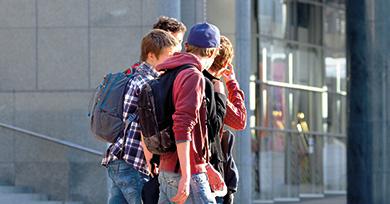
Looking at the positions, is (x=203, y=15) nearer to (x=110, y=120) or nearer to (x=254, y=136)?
(x=254, y=136)

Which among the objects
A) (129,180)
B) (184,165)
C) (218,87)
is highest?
(218,87)

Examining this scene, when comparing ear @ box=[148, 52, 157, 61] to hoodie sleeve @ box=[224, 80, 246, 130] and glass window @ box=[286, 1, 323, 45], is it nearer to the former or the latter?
hoodie sleeve @ box=[224, 80, 246, 130]

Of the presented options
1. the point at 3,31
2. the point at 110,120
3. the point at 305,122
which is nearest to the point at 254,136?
the point at 305,122

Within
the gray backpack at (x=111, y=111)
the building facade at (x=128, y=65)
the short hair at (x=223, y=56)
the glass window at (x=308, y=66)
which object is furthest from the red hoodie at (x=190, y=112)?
the glass window at (x=308, y=66)

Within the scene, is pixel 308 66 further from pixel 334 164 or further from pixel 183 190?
pixel 183 190

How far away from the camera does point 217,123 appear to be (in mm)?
6562

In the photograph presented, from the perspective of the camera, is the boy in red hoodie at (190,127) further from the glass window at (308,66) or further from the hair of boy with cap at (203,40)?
the glass window at (308,66)

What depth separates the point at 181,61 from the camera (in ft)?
20.8

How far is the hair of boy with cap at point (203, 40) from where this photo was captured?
644cm

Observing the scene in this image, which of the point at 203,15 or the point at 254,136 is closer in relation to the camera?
the point at 203,15

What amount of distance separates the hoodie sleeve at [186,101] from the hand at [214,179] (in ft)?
1.45

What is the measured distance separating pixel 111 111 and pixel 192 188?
160 cm

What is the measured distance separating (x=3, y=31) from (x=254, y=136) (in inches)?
282

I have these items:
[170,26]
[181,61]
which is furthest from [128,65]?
[181,61]
